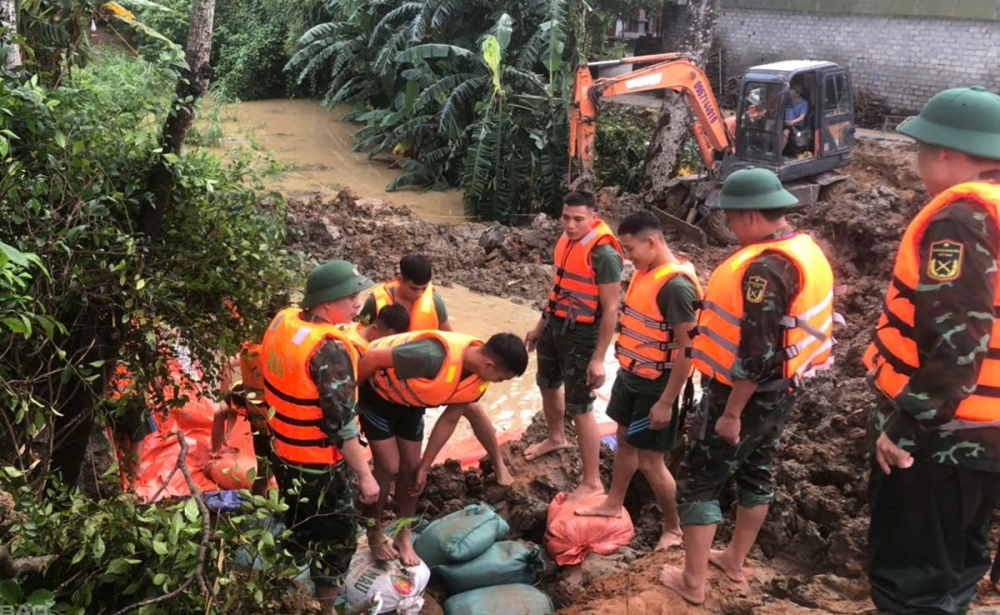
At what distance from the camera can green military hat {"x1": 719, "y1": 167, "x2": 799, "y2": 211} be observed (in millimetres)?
3359

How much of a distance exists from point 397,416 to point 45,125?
7.20ft

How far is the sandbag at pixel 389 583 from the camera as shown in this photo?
4.05 meters

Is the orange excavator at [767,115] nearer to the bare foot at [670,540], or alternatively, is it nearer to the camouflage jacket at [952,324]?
the bare foot at [670,540]

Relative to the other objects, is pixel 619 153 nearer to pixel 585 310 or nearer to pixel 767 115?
pixel 767 115

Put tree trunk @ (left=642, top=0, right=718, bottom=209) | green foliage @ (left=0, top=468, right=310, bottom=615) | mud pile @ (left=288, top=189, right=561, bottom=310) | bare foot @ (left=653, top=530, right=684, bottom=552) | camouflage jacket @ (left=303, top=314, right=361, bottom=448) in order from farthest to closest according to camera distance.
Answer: tree trunk @ (left=642, top=0, right=718, bottom=209) → mud pile @ (left=288, top=189, right=561, bottom=310) → bare foot @ (left=653, top=530, right=684, bottom=552) → camouflage jacket @ (left=303, top=314, right=361, bottom=448) → green foliage @ (left=0, top=468, right=310, bottom=615)

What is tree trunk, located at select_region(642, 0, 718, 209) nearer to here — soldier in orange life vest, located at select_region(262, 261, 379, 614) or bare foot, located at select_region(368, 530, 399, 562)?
bare foot, located at select_region(368, 530, 399, 562)

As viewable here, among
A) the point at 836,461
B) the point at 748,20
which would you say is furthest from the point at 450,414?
the point at 748,20

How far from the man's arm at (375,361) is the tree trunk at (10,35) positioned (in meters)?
2.04

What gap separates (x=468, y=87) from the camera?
15648mm

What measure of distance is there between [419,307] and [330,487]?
138 centimetres

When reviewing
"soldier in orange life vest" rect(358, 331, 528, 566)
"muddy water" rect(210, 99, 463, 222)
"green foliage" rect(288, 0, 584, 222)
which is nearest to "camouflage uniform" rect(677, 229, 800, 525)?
"soldier in orange life vest" rect(358, 331, 528, 566)

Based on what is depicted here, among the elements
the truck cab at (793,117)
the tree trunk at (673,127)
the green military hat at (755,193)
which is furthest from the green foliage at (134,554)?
the tree trunk at (673,127)

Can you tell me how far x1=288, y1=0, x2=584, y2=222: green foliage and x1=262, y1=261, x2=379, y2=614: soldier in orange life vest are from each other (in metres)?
10.7

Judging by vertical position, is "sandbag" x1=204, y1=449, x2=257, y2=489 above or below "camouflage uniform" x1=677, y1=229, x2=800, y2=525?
below
